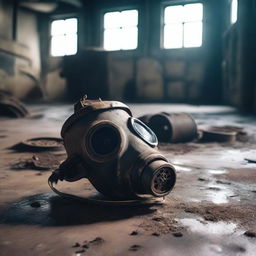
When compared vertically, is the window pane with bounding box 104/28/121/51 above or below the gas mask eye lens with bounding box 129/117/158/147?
above

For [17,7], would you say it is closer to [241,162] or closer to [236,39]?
[236,39]

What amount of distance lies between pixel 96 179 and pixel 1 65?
13.6 m

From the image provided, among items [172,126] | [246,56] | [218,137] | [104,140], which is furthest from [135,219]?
[246,56]

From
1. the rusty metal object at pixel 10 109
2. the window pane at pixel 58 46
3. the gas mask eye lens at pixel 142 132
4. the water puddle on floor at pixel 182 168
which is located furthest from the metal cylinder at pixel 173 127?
the window pane at pixel 58 46

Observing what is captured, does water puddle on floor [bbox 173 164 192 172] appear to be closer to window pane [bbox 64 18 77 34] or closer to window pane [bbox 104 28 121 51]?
window pane [bbox 104 28 121 51]

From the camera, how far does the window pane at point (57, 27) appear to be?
17141mm

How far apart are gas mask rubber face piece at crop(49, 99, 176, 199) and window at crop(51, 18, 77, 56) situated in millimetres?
15008

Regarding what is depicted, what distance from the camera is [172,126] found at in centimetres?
523

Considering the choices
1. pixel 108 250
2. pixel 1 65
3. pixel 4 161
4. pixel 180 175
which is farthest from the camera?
pixel 1 65

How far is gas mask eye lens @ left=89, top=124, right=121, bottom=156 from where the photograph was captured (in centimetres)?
217

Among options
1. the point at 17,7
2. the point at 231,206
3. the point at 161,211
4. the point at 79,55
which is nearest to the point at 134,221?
the point at 161,211

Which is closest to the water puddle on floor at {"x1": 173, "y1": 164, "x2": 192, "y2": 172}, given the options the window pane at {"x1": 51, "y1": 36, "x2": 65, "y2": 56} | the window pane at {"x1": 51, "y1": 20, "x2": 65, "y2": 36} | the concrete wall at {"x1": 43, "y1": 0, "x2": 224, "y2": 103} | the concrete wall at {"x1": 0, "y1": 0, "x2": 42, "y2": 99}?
the concrete wall at {"x1": 43, "y1": 0, "x2": 224, "y2": 103}

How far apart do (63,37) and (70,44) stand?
0.62 meters

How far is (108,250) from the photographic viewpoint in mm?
1595
